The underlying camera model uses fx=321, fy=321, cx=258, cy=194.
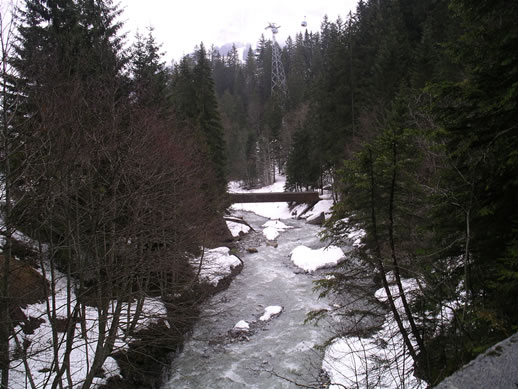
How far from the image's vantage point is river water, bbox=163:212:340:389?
9414mm

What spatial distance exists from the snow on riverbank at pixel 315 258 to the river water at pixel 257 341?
36.3 inches

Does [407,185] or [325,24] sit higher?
[325,24]

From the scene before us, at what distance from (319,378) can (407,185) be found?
21.4 ft

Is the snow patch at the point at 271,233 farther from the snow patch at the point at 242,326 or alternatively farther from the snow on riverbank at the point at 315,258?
the snow patch at the point at 242,326

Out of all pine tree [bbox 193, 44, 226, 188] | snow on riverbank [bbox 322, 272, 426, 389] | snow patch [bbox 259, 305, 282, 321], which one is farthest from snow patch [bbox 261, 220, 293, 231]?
snow on riverbank [bbox 322, 272, 426, 389]

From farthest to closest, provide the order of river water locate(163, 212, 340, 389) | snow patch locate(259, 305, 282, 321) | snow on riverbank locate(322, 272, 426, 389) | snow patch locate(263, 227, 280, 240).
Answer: snow patch locate(263, 227, 280, 240)
snow patch locate(259, 305, 282, 321)
river water locate(163, 212, 340, 389)
snow on riverbank locate(322, 272, 426, 389)

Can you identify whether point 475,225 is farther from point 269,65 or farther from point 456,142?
point 269,65

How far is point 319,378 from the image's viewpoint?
30.0 ft

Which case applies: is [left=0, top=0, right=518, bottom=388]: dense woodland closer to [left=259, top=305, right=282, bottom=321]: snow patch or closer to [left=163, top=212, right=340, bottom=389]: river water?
[left=163, top=212, right=340, bottom=389]: river water

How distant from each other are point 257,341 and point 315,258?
8.41 meters

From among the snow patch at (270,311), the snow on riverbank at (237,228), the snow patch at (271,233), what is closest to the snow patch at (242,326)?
the snow patch at (270,311)

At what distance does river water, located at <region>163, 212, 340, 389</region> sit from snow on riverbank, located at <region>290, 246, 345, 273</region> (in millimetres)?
921

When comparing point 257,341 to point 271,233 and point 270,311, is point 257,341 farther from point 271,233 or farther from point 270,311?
point 271,233

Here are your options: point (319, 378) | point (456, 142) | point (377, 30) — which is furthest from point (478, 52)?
point (377, 30)
